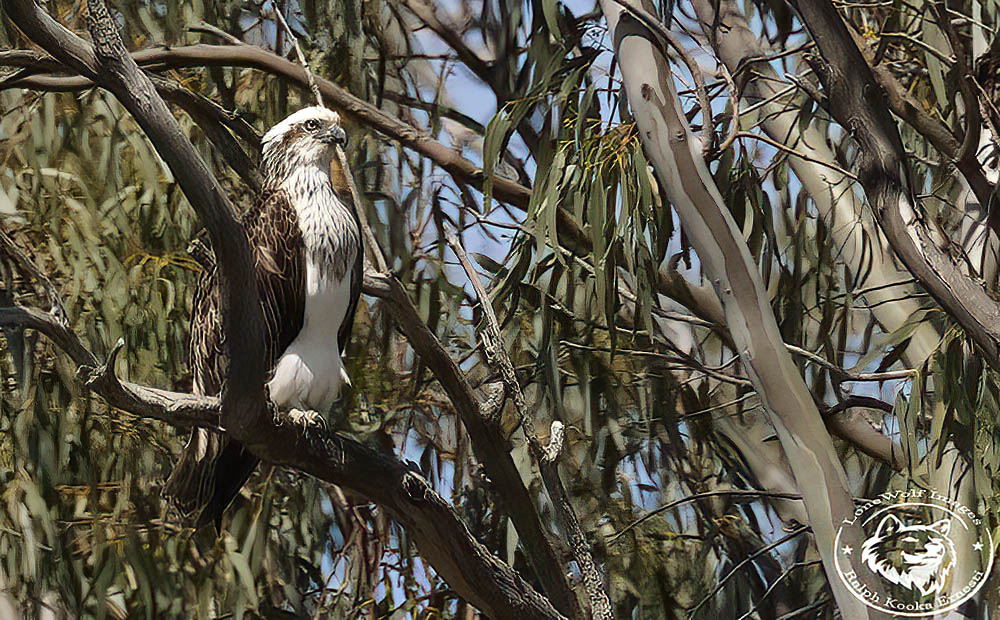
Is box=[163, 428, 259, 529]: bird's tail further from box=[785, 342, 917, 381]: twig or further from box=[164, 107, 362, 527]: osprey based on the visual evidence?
box=[785, 342, 917, 381]: twig

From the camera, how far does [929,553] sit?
7.76 ft

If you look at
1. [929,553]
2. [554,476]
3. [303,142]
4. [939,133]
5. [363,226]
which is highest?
[303,142]

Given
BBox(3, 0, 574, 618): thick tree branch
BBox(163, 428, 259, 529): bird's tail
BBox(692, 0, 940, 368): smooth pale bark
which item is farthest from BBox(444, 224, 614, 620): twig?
BBox(692, 0, 940, 368): smooth pale bark

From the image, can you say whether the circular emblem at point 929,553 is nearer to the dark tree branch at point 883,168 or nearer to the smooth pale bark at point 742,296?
the smooth pale bark at point 742,296

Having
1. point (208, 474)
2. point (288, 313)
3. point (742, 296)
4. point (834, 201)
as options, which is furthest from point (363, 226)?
point (834, 201)

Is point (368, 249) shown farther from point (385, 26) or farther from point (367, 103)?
point (385, 26)

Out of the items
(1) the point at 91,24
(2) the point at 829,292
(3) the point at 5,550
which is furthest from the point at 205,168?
(2) the point at 829,292

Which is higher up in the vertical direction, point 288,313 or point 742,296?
point 288,313

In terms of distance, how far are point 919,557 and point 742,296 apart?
0.68 meters

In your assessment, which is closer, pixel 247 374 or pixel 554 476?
pixel 247 374

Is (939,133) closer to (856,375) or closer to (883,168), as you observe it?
(883,168)

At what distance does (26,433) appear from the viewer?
108 inches

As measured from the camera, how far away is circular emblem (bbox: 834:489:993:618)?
7.45 ft

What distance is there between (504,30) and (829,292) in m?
1.05
